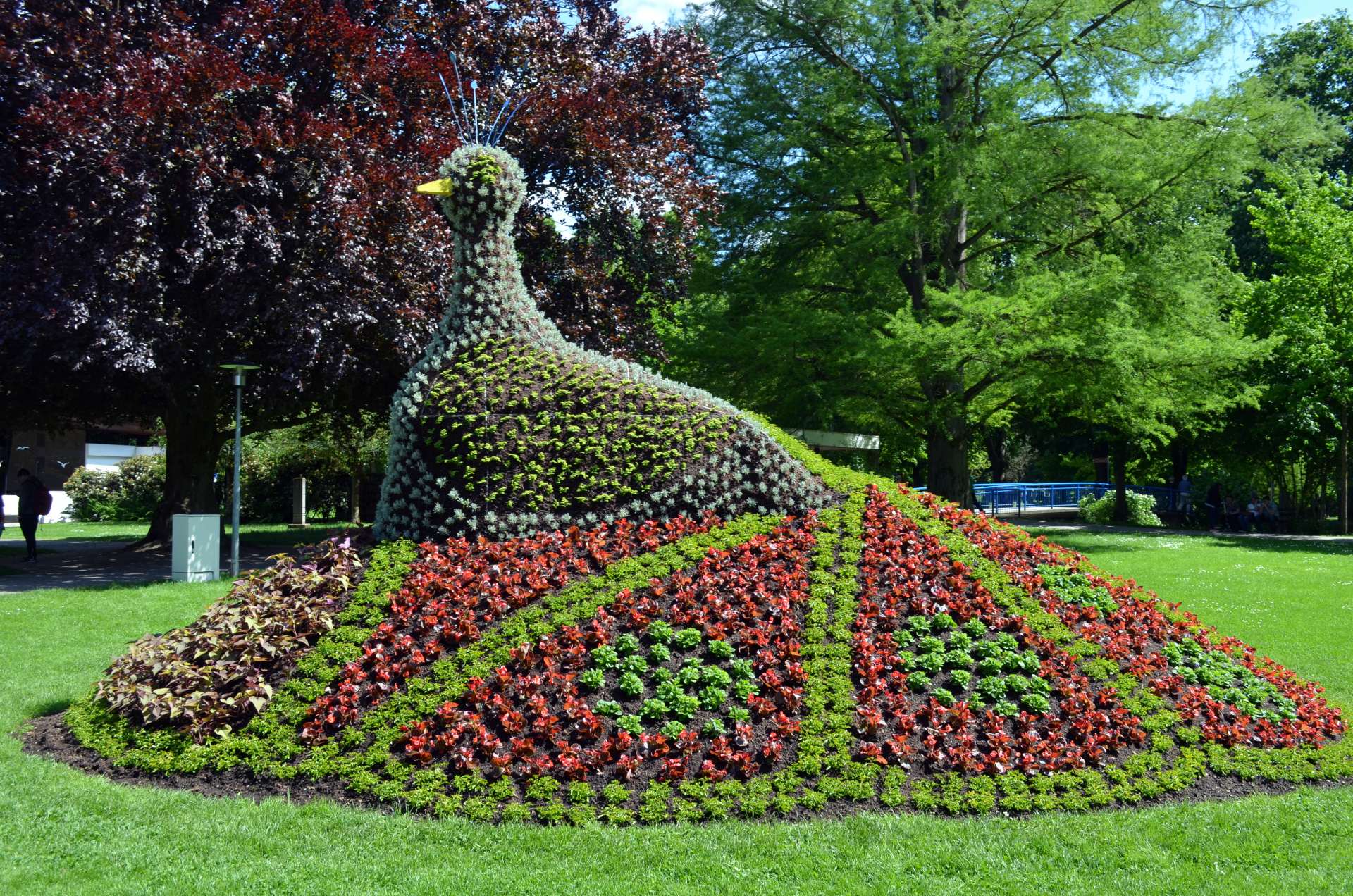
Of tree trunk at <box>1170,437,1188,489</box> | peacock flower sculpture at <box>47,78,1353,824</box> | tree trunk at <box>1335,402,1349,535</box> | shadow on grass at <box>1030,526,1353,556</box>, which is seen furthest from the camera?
tree trunk at <box>1170,437,1188,489</box>

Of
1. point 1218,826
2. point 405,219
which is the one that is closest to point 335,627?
point 1218,826

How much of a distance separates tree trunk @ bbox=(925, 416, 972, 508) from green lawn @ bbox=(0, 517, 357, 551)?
11.6 meters

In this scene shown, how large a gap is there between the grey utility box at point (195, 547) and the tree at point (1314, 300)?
22.2m

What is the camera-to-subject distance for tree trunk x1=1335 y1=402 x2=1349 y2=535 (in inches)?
981

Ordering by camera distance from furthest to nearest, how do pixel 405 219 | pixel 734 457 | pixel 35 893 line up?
pixel 405 219 → pixel 734 457 → pixel 35 893

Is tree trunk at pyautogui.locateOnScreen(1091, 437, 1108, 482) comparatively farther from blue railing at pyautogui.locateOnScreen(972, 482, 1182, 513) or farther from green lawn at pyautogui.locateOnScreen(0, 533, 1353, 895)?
green lawn at pyautogui.locateOnScreen(0, 533, 1353, 895)

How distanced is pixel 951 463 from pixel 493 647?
1517 centimetres

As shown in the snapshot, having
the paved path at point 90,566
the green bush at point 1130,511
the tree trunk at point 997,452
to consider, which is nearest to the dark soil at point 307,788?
the paved path at point 90,566

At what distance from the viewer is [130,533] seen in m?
26.6

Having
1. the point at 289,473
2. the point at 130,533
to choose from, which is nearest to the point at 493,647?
the point at 130,533

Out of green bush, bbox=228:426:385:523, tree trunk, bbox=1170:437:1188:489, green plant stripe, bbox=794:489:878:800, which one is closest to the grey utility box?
green plant stripe, bbox=794:489:878:800

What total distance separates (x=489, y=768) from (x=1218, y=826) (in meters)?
3.66

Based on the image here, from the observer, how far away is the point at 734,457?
26.8 feet

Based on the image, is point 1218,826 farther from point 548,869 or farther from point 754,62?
point 754,62
